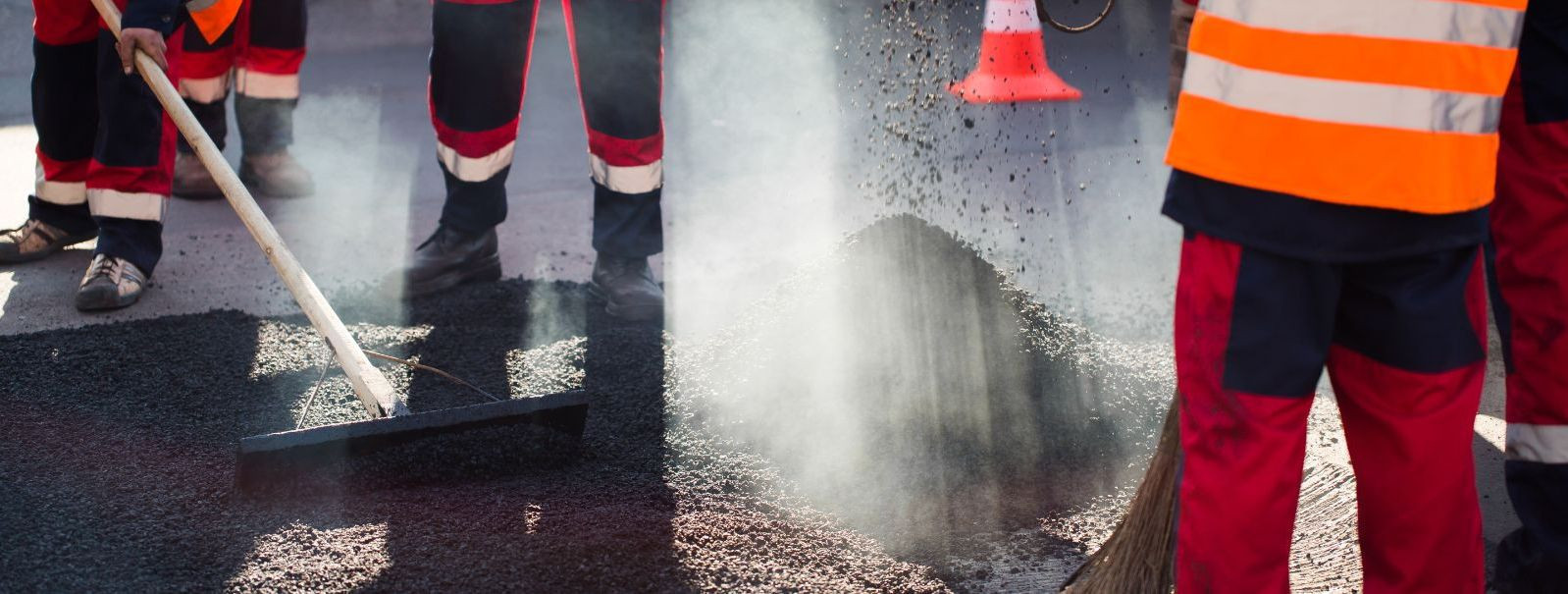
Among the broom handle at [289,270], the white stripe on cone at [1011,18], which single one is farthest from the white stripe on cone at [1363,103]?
the white stripe on cone at [1011,18]

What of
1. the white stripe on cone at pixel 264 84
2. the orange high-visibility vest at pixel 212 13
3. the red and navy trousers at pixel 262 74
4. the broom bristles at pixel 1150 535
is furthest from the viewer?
the white stripe on cone at pixel 264 84

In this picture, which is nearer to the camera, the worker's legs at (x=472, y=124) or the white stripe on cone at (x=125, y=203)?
the worker's legs at (x=472, y=124)

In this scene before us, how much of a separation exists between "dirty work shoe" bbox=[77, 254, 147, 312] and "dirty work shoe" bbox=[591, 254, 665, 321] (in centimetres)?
129

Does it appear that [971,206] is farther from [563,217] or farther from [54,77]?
[54,77]

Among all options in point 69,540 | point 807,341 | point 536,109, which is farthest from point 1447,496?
point 536,109

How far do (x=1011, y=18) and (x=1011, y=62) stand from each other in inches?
7.7

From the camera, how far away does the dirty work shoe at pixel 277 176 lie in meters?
4.89

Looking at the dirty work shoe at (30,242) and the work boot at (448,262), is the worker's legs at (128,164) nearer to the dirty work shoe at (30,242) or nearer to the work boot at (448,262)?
the dirty work shoe at (30,242)

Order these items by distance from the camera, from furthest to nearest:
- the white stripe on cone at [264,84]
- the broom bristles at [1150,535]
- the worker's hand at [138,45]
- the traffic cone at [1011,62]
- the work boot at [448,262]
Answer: the traffic cone at [1011,62] < the white stripe on cone at [264,84] < the work boot at [448,262] < the worker's hand at [138,45] < the broom bristles at [1150,535]

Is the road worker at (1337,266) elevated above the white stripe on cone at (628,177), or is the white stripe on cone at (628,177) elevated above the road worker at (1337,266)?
the road worker at (1337,266)

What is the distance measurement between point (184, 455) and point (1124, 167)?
11.5 ft

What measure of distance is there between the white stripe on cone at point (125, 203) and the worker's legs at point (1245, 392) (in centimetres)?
319

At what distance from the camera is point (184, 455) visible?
9.44 ft

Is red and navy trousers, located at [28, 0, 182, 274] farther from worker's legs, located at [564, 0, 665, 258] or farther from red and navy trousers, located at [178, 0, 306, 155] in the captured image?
worker's legs, located at [564, 0, 665, 258]
